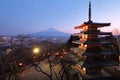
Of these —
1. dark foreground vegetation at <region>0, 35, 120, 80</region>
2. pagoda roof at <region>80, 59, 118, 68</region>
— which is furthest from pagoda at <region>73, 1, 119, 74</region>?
dark foreground vegetation at <region>0, 35, 120, 80</region>

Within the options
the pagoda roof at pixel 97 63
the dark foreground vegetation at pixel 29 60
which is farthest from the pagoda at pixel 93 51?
the dark foreground vegetation at pixel 29 60

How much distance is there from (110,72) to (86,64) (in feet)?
10.6

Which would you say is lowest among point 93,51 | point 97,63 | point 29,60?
point 29,60

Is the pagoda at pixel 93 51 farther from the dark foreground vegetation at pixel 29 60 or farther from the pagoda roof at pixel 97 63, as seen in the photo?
the dark foreground vegetation at pixel 29 60

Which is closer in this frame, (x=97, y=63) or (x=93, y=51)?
(x=97, y=63)

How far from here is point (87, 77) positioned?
36.1ft

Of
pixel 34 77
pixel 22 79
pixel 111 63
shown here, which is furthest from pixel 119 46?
pixel 22 79

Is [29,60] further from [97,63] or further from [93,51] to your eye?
[97,63]

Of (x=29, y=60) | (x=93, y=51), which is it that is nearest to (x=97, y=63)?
(x=93, y=51)

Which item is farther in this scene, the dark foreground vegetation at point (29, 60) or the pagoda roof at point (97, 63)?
the dark foreground vegetation at point (29, 60)

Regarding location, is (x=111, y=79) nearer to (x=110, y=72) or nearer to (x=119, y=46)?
(x=110, y=72)

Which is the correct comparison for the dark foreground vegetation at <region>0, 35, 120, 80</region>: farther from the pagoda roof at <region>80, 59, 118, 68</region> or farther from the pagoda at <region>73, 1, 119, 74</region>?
the pagoda at <region>73, 1, 119, 74</region>

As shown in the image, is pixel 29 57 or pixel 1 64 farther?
pixel 29 57

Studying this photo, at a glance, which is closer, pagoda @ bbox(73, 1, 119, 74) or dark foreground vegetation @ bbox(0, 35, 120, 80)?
pagoda @ bbox(73, 1, 119, 74)
